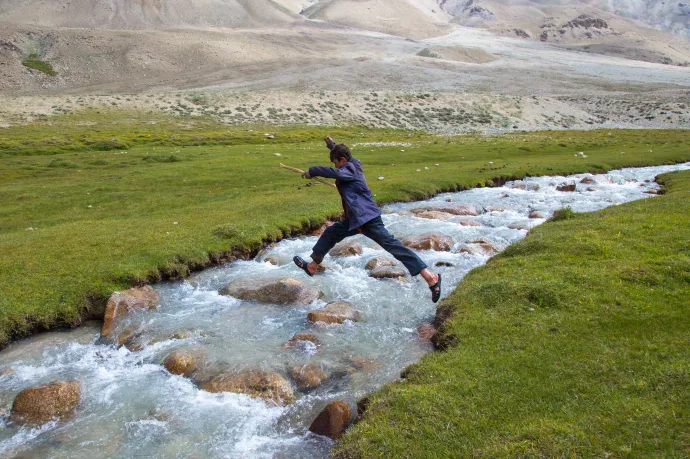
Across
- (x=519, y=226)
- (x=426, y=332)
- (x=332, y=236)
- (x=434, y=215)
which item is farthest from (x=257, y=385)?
(x=434, y=215)

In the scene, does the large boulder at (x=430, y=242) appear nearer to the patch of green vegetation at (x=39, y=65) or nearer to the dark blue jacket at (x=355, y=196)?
the dark blue jacket at (x=355, y=196)

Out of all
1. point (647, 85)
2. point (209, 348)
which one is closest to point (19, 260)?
point (209, 348)

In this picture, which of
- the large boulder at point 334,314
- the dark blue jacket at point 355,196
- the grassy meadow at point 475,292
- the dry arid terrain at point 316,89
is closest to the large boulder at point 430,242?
the grassy meadow at point 475,292

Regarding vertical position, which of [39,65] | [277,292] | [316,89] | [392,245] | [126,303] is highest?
[392,245]

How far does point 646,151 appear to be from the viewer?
182 ft

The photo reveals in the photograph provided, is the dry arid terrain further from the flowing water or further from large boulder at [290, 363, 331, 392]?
large boulder at [290, 363, 331, 392]

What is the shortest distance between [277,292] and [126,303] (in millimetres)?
4784

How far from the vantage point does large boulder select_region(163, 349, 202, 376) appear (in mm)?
12789

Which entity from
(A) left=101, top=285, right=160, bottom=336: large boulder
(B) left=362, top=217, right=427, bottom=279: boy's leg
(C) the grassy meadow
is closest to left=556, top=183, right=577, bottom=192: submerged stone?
(C) the grassy meadow

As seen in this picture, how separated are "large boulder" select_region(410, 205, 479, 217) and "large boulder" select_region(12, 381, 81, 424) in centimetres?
2089

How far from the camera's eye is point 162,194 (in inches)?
1286

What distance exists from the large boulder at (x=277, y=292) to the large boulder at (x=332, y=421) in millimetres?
6730

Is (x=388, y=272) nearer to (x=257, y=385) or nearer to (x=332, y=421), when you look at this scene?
(x=257, y=385)

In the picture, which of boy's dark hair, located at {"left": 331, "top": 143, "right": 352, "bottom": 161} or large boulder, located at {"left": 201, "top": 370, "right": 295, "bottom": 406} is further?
boy's dark hair, located at {"left": 331, "top": 143, "right": 352, "bottom": 161}
